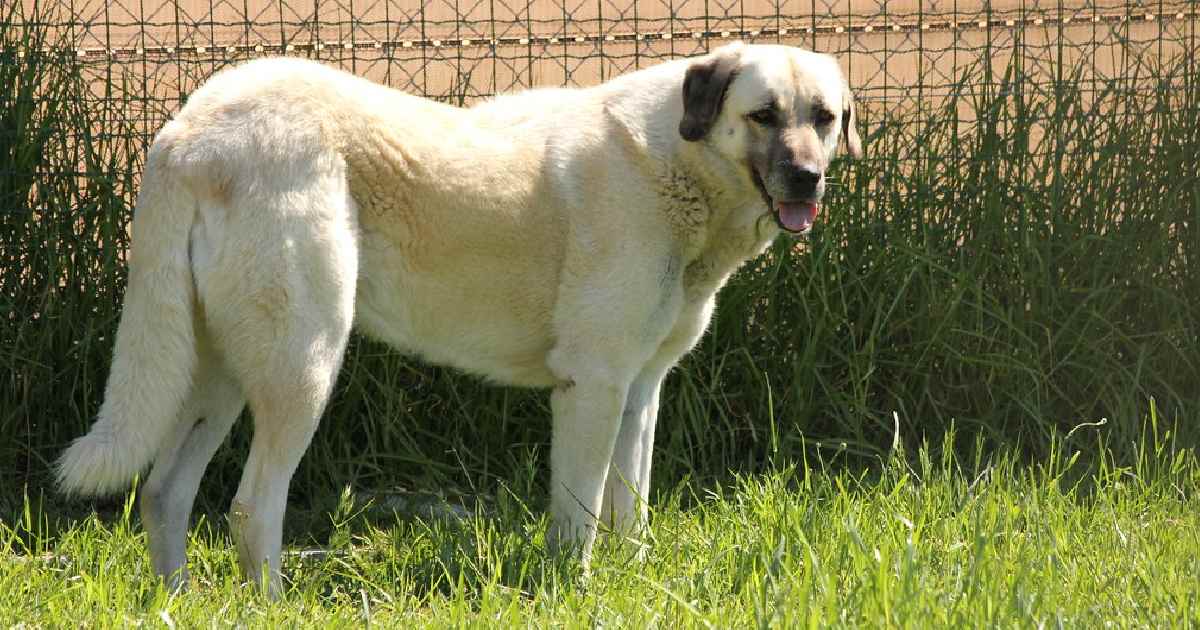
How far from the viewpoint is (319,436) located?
4.65 m

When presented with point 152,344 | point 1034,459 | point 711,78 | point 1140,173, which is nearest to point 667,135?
point 711,78

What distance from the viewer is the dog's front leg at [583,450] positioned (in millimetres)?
3646

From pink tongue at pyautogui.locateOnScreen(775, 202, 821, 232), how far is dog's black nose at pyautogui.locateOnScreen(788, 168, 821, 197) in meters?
0.04

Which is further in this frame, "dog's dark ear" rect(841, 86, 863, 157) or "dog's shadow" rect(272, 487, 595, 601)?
"dog's dark ear" rect(841, 86, 863, 157)

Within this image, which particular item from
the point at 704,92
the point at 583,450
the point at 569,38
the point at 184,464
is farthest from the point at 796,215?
the point at 569,38

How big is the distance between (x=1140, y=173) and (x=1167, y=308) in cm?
52

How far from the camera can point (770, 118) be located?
358cm

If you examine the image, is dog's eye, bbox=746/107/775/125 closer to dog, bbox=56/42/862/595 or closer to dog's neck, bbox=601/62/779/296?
dog, bbox=56/42/862/595

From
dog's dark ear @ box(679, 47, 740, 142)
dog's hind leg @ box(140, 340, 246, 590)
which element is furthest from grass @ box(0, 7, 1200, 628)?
dog's dark ear @ box(679, 47, 740, 142)

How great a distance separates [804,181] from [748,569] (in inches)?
40.0

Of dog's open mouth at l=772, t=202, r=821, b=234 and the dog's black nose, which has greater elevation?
the dog's black nose

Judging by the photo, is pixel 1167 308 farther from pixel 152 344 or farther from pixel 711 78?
pixel 152 344

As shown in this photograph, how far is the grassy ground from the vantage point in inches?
111

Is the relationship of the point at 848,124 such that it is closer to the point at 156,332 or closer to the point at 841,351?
the point at 841,351
